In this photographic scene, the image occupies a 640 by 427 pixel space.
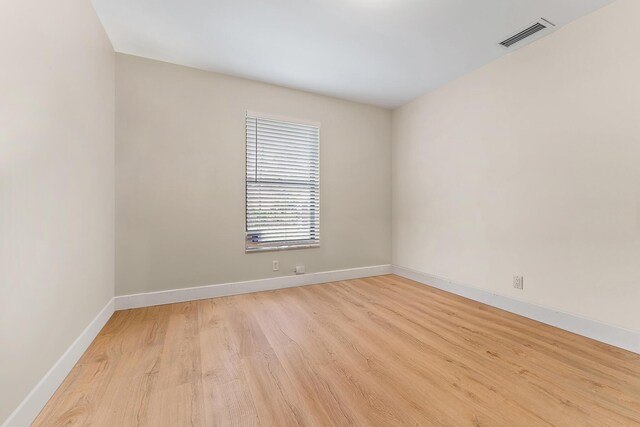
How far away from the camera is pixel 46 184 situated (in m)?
1.36

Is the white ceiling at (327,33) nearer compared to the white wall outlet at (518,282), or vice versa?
the white ceiling at (327,33)

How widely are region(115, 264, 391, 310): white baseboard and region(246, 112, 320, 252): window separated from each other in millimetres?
421

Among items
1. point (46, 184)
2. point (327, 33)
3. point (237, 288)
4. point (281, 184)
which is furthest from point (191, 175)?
point (327, 33)

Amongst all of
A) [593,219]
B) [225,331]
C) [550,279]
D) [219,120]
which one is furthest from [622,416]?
[219,120]

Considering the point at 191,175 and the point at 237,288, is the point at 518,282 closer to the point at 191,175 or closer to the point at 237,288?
the point at 237,288

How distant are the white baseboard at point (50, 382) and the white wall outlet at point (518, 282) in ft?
11.4

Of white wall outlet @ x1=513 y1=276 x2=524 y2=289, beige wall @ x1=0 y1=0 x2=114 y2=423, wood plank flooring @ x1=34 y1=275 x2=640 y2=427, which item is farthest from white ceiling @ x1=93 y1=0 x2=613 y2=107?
wood plank flooring @ x1=34 y1=275 x2=640 y2=427

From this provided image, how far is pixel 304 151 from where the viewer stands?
3.44 metres

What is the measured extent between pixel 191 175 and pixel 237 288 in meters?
1.38

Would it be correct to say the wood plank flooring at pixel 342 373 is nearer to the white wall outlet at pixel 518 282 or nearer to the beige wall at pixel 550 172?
the white wall outlet at pixel 518 282

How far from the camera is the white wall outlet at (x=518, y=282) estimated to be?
2.46m

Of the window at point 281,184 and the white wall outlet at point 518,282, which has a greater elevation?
the window at point 281,184

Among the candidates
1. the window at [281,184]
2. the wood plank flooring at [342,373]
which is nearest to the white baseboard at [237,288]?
the wood plank flooring at [342,373]

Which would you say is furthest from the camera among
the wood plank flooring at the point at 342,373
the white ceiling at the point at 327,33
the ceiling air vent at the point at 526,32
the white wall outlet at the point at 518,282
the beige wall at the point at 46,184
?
the white wall outlet at the point at 518,282
